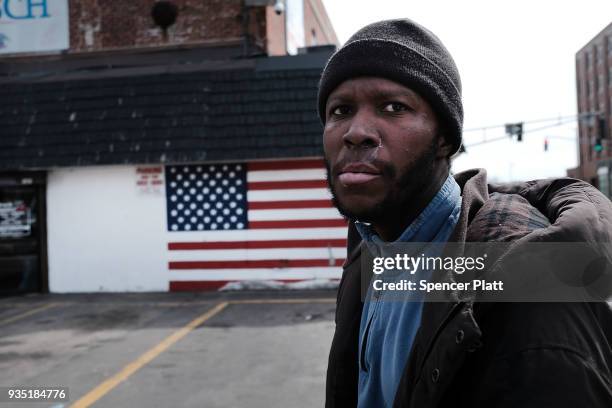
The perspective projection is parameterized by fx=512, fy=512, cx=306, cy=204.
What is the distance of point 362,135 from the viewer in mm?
1548

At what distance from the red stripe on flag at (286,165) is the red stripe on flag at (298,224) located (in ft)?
3.59

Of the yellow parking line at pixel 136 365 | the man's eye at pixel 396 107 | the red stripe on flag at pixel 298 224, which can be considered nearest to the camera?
the man's eye at pixel 396 107

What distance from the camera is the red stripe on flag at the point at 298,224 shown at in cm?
1027

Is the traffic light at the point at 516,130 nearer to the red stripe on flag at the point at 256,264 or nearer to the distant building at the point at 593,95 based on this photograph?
the red stripe on flag at the point at 256,264

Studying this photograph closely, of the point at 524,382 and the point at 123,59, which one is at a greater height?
the point at 123,59

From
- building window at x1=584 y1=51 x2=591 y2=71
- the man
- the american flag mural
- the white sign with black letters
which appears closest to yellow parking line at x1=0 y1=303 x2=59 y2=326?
the american flag mural

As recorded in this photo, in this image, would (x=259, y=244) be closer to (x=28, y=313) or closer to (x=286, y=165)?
(x=286, y=165)

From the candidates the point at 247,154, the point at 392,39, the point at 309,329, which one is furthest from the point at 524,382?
the point at 247,154

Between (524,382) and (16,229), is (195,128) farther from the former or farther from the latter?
(524,382)

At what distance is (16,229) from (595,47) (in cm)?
5214

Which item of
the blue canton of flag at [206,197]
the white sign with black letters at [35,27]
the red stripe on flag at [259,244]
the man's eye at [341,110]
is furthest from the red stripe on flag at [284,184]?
the man's eye at [341,110]

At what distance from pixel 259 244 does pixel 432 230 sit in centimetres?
900

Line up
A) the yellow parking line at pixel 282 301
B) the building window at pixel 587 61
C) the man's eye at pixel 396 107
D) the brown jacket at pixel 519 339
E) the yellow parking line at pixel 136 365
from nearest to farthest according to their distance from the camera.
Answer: the brown jacket at pixel 519 339 < the man's eye at pixel 396 107 < the yellow parking line at pixel 136 365 < the yellow parking line at pixel 282 301 < the building window at pixel 587 61

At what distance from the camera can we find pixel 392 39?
1.64m
